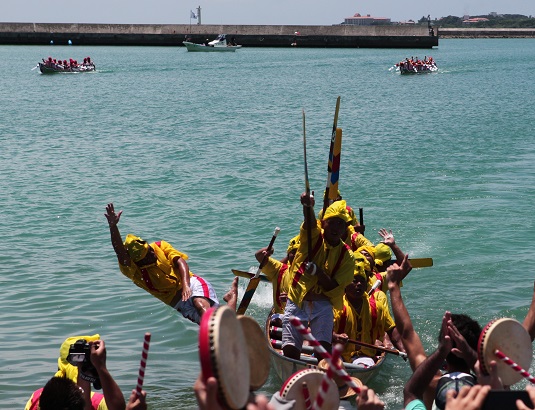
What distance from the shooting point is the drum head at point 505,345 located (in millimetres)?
3988

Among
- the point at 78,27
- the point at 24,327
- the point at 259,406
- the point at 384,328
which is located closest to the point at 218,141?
the point at 24,327

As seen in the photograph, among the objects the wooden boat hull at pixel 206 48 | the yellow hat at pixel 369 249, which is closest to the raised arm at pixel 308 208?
the yellow hat at pixel 369 249

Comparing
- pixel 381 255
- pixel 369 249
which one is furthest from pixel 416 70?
pixel 369 249

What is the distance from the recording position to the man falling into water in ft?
31.1

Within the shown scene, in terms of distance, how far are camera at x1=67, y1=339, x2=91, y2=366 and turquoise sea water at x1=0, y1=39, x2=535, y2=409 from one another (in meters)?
4.29

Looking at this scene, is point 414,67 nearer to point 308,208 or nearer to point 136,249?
point 136,249

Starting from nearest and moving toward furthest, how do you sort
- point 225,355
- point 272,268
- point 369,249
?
point 225,355, point 272,268, point 369,249

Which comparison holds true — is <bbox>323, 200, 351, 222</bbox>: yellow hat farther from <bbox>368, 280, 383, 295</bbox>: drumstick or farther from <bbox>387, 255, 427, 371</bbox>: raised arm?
<bbox>387, 255, 427, 371</bbox>: raised arm

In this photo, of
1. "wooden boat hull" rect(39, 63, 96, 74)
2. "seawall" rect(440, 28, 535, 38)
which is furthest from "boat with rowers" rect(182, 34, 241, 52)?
"seawall" rect(440, 28, 535, 38)

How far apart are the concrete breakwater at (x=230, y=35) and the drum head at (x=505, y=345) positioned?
102 meters

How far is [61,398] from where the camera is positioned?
15.9ft

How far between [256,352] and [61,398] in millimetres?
1453

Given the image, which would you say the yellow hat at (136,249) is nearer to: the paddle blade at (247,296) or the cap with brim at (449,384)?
the paddle blade at (247,296)

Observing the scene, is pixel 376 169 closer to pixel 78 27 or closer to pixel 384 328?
pixel 384 328
